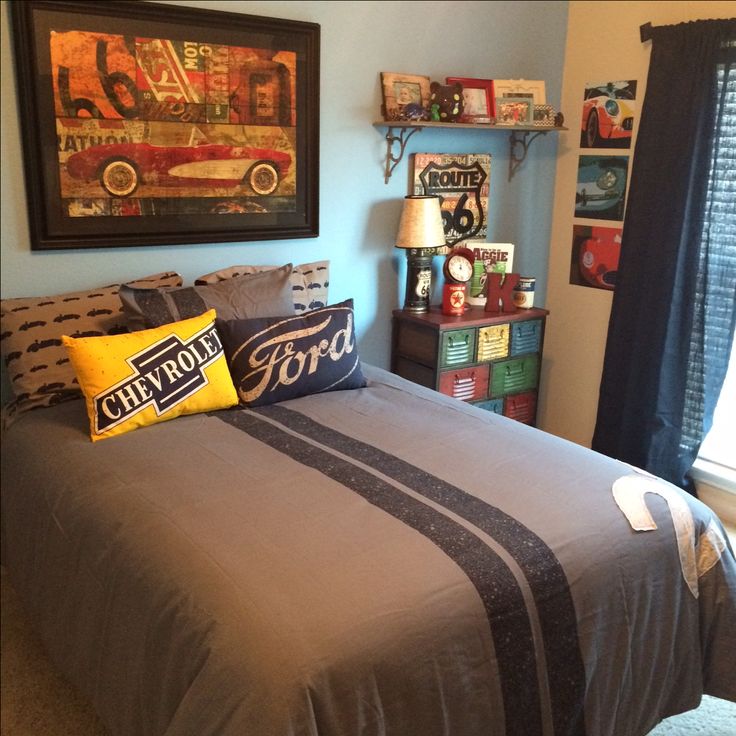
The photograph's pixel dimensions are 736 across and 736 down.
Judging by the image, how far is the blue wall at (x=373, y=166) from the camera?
2.70 metres

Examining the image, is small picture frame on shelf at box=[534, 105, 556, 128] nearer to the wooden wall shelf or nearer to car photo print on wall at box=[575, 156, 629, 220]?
the wooden wall shelf

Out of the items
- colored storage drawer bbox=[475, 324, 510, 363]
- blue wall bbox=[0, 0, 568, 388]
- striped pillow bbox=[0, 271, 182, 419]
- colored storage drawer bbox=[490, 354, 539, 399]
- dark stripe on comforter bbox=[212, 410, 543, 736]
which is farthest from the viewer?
colored storage drawer bbox=[490, 354, 539, 399]

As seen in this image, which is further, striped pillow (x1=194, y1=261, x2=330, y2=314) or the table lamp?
the table lamp

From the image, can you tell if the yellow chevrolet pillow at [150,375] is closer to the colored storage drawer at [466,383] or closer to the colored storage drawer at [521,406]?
the colored storage drawer at [466,383]

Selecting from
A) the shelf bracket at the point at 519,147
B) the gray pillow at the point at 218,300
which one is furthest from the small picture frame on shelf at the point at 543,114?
the gray pillow at the point at 218,300

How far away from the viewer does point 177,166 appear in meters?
2.75

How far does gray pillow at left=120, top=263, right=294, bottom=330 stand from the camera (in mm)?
2387

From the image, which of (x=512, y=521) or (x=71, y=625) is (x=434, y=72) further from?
(x=71, y=625)

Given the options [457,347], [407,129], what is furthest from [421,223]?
[457,347]

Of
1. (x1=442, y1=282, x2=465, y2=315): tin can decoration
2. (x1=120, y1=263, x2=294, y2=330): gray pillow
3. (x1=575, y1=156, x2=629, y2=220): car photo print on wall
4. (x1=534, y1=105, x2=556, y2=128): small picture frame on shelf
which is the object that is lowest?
(x1=442, y1=282, x2=465, y2=315): tin can decoration

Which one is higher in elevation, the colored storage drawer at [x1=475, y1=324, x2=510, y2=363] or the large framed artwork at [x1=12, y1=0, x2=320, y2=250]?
the large framed artwork at [x1=12, y1=0, x2=320, y2=250]

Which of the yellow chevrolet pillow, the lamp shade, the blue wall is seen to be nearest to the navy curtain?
the blue wall

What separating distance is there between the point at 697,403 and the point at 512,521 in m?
1.75

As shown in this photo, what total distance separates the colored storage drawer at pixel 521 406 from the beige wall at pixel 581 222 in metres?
0.37
